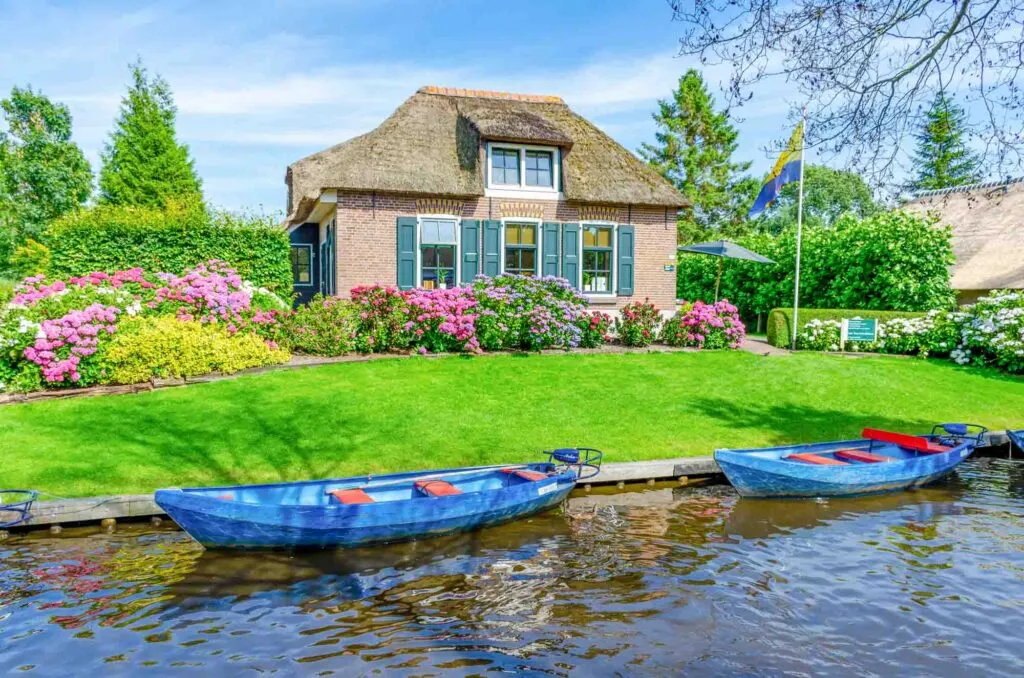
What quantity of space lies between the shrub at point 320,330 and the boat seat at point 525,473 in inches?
280

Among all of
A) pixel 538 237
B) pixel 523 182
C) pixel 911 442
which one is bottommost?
pixel 911 442

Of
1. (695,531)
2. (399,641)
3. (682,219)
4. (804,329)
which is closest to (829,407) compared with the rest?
(695,531)

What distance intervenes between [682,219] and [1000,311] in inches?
995

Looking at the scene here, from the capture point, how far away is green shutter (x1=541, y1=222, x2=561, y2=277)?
764 inches

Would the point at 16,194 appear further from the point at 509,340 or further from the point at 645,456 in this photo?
the point at 645,456

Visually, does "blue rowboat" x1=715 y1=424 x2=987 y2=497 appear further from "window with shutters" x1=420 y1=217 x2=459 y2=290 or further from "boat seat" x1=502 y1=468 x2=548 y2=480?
"window with shutters" x1=420 y1=217 x2=459 y2=290

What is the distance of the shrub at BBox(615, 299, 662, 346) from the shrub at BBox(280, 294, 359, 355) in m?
6.49

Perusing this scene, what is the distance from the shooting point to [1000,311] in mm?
16906

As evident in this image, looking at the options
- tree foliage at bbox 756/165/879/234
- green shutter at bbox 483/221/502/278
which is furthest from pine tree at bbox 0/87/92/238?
tree foliage at bbox 756/165/879/234

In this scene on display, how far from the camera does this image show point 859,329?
61.1 ft

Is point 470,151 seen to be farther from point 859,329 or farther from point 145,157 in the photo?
point 145,157

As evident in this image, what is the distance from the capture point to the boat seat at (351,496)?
7.39m

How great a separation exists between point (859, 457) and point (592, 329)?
25.6ft

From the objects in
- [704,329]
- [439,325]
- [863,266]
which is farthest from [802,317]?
[439,325]
